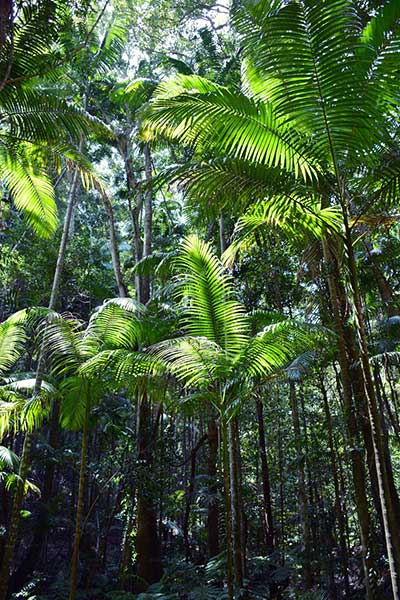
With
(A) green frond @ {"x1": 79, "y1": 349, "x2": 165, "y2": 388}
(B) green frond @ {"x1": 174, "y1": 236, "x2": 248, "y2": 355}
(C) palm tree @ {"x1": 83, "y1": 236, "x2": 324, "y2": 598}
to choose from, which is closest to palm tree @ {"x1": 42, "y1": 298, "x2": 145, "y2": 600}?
(A) green frond @ {"x1": 79, "y1": 349, "x2": 165, "y2": 388}

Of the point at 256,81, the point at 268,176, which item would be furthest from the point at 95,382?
the point at 256,81

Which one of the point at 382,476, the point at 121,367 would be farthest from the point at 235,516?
the point at 382,476

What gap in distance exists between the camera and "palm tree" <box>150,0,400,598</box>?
3.72 meters

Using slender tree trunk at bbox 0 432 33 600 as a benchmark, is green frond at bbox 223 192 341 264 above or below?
above

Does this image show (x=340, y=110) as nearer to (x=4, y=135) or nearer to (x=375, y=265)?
(x=4, y=135)

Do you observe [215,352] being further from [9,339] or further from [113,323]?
[9,339]

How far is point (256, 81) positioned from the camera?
4414mm

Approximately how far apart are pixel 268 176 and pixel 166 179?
39.0 inches

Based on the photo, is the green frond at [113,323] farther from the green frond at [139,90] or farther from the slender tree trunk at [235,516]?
the green frond at [139,90]

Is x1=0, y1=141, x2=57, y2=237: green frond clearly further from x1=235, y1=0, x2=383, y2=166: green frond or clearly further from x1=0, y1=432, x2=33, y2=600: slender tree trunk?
x1=235, y1=0, x2=383, y2=166: green frond

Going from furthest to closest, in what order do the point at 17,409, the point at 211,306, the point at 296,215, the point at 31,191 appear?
the point at 31,191 → the point at 17,409 → the point at 211,306 → the point at 296,215

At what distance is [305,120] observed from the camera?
3.93 metres

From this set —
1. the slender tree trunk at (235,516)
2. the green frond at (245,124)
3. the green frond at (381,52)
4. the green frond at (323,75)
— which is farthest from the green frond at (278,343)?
the green frond at (381,52)

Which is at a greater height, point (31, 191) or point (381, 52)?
point (31, 191)
